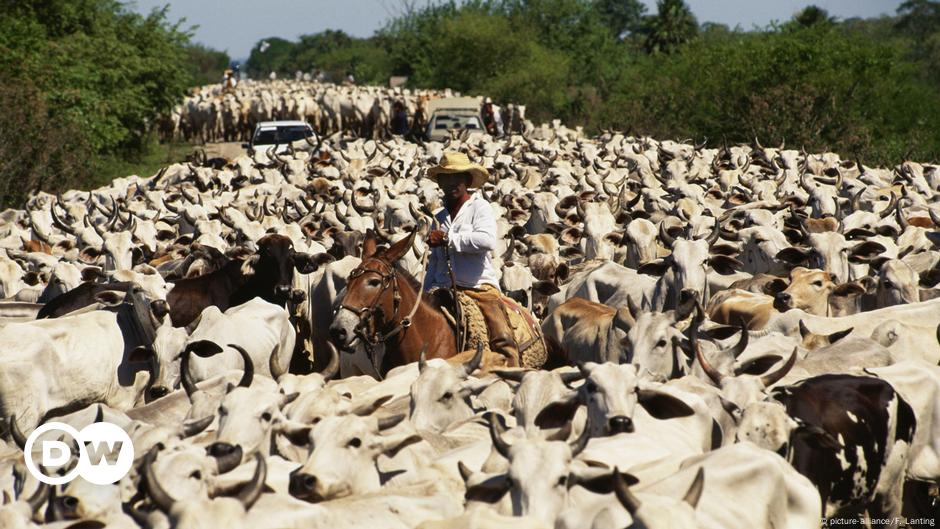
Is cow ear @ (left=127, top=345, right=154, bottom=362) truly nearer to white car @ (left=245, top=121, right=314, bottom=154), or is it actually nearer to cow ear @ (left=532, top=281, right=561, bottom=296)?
cow ear @ (left=532, top=281, right=561, bottom=296)

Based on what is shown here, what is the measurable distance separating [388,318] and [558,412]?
2151 mm

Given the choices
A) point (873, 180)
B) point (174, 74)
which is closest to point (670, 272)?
point (873, 180)

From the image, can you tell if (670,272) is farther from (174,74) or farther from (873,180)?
(174,74)

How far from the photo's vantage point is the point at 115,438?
22.0 feet

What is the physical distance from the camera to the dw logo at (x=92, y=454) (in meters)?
6.21

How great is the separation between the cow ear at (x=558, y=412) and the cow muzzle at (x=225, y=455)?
1.50 meters

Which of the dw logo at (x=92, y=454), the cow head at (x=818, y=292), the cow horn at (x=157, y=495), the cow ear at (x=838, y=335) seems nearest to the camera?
the cow horn at (x=157, y=495)

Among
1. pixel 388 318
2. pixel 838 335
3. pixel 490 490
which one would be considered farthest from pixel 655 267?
pixel 490 490

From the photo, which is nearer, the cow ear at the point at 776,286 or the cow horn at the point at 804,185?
the cow ear at the point at 776,286

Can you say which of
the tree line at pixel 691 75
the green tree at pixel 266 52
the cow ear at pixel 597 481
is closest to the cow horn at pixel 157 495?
the cow ear at pixel 597 481

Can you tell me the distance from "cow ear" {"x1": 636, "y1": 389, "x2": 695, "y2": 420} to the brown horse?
188cm

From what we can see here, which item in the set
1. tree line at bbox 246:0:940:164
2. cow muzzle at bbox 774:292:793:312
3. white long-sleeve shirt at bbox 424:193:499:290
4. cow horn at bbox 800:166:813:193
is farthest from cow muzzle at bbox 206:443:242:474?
tree line at bbox 246:0:940:164

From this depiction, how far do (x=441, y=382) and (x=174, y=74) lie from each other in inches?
1161

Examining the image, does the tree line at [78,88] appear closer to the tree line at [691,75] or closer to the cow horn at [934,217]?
the tree line at [691,75]
